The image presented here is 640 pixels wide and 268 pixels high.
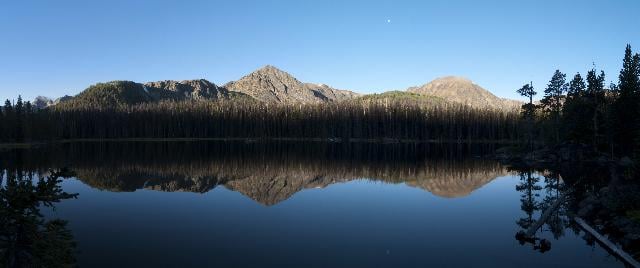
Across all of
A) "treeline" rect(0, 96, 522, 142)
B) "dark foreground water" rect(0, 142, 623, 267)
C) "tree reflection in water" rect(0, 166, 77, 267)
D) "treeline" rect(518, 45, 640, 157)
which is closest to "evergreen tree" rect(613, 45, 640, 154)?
"treeline" rect(518, 45, 640, 157)

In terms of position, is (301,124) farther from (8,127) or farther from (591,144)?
(591,144)

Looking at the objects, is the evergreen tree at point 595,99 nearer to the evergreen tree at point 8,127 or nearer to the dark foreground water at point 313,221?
the dark foreground water at point 313,221

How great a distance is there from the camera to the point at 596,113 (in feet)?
232

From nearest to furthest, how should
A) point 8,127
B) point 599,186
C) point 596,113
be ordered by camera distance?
1. point 599,186
2. point 596,113
3. point 8,127

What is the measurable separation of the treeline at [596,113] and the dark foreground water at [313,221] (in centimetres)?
2099

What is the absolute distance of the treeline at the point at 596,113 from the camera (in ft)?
203

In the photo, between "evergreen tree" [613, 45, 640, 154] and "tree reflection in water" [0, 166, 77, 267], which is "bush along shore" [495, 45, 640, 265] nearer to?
"evergreen tree" [613, 45, 640, 154]

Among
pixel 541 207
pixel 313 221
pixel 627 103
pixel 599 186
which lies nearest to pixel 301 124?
pixel 627 103

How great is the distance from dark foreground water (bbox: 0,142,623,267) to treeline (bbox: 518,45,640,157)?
2099 cm

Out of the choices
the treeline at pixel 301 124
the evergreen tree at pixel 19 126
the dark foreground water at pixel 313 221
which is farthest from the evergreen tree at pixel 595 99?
the evergreen tree at pixel 19 126

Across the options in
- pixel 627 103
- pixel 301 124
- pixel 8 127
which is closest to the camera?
pixel 627 103

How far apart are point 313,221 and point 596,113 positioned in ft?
204

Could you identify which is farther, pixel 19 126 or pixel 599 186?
pixel 19 126

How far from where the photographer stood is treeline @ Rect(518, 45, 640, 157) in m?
62.0
